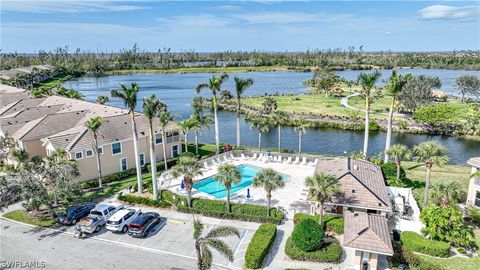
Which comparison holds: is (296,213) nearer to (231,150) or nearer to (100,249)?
(100,249)

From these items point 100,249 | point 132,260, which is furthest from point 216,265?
point 100,249

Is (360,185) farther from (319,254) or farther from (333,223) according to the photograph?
(319,254)

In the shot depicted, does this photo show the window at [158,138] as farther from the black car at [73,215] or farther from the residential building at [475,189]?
the residential building at [475,189]

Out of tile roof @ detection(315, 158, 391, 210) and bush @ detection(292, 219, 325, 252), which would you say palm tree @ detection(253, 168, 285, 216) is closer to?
bush @ detection(292, 219, 325, 252)

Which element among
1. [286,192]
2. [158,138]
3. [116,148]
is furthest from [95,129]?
[286,192]

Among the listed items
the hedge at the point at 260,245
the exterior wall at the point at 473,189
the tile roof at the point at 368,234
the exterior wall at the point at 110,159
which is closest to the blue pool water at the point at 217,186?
the hedge at the point at 260,245

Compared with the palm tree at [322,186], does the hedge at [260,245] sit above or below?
below

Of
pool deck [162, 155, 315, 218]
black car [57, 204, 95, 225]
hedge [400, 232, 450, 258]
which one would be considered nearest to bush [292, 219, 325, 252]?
pool deck [162, 155, 315, 218]
